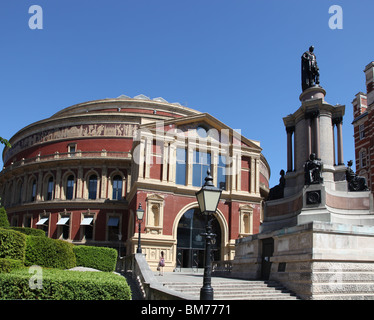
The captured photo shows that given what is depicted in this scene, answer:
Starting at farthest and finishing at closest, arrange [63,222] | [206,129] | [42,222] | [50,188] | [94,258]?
[50,188]
[42,222]
[63,222]
[206,129]
[94,258]

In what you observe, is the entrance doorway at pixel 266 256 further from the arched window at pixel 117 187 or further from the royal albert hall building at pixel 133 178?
the arched window at pixel 117 187

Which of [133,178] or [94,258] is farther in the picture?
[133,178]

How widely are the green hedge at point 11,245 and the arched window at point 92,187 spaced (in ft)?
93.9

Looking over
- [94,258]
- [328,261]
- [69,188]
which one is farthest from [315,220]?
[69,188]

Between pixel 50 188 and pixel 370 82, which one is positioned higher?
pixel 370 82

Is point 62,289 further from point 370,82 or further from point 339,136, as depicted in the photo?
point 370,82

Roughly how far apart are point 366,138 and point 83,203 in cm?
3237

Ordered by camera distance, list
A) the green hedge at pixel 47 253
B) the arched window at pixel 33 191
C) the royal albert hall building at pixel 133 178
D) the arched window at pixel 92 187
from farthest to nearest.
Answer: the arched window at pixel 33 191, the arched window at pixel 92 187, the royal albert hall building at pixel 133 178, the green hedge at pixel 47 253

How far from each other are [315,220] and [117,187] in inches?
1250

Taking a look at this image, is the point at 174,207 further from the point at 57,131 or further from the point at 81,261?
the point at 57,131

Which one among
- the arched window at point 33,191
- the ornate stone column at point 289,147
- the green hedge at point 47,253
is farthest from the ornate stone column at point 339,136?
the arched window at point 33,191

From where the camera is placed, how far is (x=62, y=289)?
451 inches

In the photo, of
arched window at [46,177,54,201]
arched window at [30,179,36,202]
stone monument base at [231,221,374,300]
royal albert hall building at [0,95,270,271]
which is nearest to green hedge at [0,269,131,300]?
stone monument base at [231,221,374,300]

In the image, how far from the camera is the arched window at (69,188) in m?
44.9
